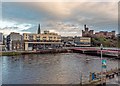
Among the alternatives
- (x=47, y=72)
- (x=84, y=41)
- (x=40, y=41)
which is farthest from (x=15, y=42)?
(x=47, y=72)

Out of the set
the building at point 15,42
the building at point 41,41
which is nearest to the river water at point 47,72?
the building at point 15,42

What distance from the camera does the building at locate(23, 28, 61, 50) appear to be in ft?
427

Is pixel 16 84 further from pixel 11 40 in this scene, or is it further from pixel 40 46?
pixel 40 46

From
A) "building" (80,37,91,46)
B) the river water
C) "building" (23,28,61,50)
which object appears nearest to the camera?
the river water

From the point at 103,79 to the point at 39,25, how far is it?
483 ft

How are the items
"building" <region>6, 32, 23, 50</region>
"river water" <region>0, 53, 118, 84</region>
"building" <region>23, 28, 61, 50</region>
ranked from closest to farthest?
1. "river water" <region>0, 53, 118, 84</region>
2. "building" <region>6, 32, 23, 50</region>
3. "building" <region>23, 28, 61, 50</region>

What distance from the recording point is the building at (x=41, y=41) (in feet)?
427

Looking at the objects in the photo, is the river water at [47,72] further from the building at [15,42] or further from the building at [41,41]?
the building at [41,41]

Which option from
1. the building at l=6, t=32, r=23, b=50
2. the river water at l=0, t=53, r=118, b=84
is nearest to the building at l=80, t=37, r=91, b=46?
the building at l=6, t=32, r=23, b=50

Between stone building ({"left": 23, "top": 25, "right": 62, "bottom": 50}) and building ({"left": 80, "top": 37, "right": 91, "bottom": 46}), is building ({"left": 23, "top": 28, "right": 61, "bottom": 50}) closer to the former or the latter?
stone building ({"left": 23, "top": 25, "right": 62, "bottom": 50})

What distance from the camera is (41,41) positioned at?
13562 centimetres

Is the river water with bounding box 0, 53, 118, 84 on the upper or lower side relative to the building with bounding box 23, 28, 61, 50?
lower

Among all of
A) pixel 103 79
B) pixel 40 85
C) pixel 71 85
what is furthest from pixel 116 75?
pixel 40 85

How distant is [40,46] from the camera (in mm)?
133875
